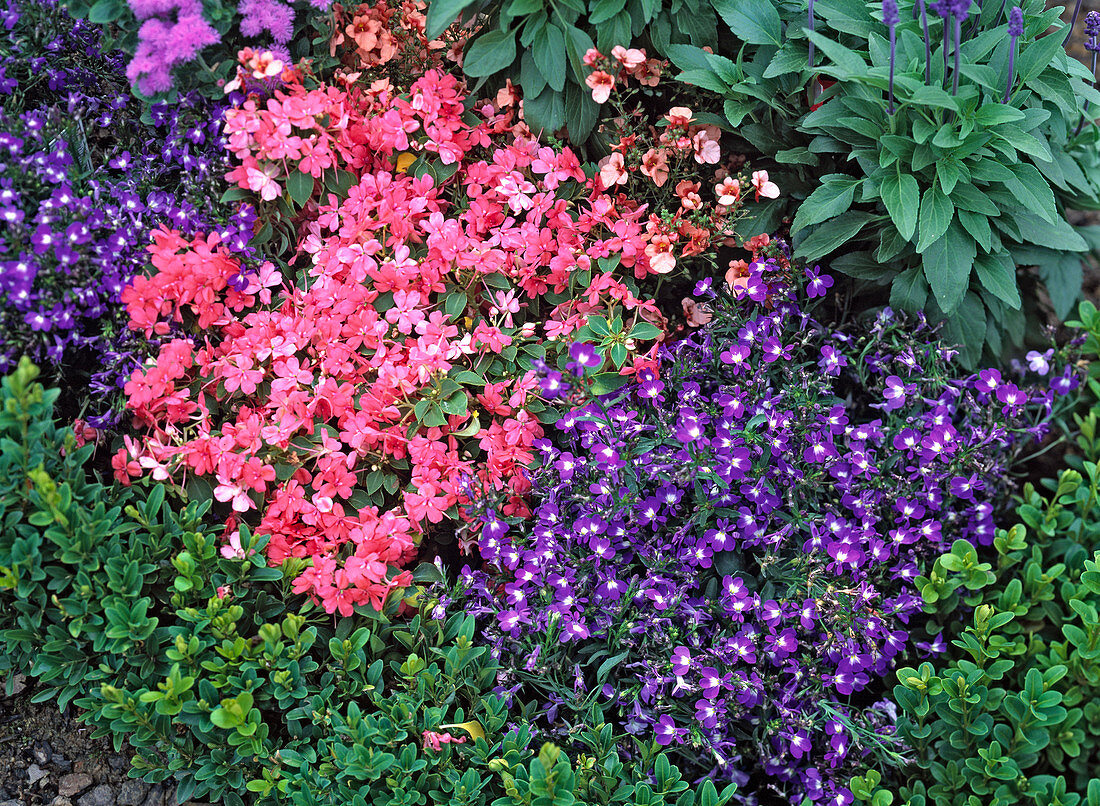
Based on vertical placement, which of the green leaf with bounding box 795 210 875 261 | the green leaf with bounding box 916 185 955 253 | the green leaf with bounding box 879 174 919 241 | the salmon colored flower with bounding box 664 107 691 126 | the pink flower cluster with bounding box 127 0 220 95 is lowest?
the green leaf with bounding box 795 210 875 261

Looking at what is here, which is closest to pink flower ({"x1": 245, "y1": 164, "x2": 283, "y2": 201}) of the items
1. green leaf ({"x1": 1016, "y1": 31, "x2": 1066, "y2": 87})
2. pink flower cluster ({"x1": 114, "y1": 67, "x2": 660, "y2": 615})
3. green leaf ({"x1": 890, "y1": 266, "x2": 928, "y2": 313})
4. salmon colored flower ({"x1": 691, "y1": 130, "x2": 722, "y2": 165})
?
pink flower cluster ({"x1": 114, "y1": 67, "x2": 660, "y2": 615})

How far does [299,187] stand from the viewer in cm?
227

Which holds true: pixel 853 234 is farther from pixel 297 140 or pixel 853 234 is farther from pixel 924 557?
pixel 297 140

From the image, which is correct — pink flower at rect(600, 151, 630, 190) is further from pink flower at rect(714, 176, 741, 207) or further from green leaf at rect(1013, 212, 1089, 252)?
green leaf at rect(1013, 212, 1089, 252)

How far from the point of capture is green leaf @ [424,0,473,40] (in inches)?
83.4

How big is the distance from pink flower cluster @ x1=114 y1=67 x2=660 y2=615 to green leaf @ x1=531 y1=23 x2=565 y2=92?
203 millimetres

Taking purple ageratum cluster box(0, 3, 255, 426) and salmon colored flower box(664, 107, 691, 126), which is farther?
salmon colored flower box(664, 107, 691, 126)

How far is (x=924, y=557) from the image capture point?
2.31 meters

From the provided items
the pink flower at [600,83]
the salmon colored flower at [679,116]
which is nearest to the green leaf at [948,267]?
the salmon colored flower at [679,116]

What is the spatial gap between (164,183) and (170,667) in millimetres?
1390

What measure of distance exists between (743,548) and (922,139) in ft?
3.80

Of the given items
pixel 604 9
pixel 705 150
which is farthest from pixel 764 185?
pixel 604 9

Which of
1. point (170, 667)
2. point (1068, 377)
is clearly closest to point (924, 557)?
point (1068, 377)

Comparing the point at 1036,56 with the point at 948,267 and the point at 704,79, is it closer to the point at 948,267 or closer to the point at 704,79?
the point at 948,267
